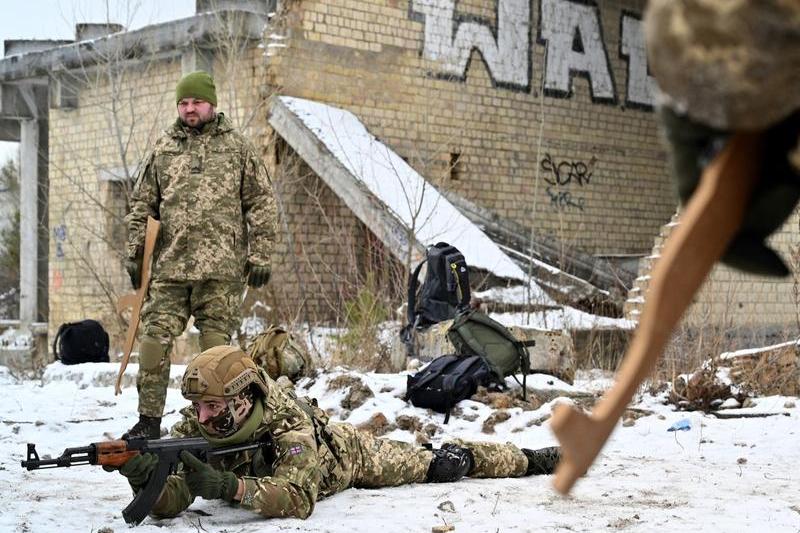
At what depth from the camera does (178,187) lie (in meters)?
5.84

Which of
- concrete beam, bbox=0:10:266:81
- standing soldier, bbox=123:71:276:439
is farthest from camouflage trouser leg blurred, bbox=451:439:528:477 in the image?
concrete beam, bbox=0:10:266:81

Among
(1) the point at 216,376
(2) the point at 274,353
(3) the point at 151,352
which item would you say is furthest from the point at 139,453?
(2) the point at 274,353

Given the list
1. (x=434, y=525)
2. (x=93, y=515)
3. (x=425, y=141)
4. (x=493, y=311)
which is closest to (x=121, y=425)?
(x=93, y=515)

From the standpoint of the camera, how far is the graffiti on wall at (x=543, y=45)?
1525cm

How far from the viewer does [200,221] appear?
19.1 ft

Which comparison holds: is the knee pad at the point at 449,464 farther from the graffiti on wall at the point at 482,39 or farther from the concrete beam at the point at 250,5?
the graffiti on wall at the point at 482,39

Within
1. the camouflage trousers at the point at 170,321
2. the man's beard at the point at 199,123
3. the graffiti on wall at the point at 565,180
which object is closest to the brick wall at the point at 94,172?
the graffiti on wall at the point at 565,180

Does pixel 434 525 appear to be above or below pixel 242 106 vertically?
below

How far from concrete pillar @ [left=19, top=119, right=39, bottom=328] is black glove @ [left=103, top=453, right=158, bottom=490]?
47.7ft

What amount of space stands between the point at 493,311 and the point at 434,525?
766 cm

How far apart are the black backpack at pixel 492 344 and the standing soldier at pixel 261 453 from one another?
2.42 meters

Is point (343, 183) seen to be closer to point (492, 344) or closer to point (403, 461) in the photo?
point (492, 344)

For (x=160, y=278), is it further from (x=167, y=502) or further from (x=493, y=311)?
(x=493, y=311)

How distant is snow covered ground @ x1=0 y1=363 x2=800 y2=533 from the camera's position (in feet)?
14.4
